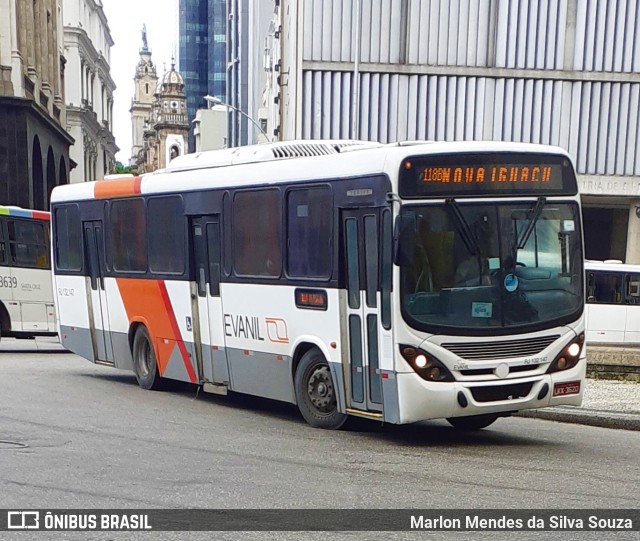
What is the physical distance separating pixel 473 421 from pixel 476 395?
5.25 ft

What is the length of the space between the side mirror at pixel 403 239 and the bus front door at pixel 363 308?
0.91 ft

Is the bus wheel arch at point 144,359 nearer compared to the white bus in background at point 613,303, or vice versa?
the bus wheel arch at point 144,359

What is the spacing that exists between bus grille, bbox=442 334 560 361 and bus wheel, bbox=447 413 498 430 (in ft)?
4.31

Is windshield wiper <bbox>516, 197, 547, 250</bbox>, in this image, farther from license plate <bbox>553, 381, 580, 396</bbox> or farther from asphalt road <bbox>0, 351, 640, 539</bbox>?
asphalt road <bbox>0, 351, 640, 539</bbox>

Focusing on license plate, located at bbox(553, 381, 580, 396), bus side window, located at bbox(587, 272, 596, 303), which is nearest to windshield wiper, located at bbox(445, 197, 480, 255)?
license plate, located at bbox(553, 381, 580, 396)

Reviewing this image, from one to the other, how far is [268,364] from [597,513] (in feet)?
18.3

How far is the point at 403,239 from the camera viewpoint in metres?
10.0

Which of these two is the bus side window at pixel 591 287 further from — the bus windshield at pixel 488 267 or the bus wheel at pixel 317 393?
the bus windshield at pixel 488 267

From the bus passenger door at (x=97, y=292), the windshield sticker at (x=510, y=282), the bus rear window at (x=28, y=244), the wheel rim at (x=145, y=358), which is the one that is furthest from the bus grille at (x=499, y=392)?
the bus rear window at (x=28, y=244)

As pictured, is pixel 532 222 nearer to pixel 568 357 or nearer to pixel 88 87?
pixel 568 357

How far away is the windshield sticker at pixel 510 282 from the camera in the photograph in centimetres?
1038

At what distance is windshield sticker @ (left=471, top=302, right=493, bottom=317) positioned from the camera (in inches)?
402

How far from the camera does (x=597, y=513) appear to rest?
292 inches

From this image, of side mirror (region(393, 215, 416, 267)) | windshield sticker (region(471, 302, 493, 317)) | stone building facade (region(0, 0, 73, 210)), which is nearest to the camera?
side mirror (region(393, 215, 416, 267))
